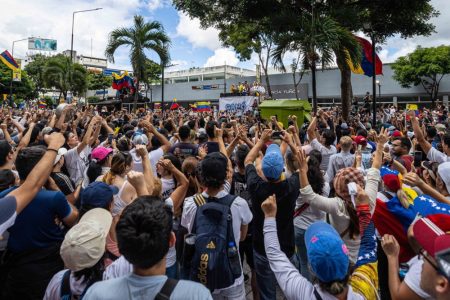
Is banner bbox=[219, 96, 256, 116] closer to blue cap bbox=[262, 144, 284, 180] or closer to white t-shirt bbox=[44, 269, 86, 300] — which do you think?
blue cap bbox=[262, 144, 284, 180]

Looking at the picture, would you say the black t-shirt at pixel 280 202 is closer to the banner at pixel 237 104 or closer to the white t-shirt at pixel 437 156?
the white t-shirt at pixel 437 156

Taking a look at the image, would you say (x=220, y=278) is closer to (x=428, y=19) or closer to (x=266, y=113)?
(x=266, y=113)

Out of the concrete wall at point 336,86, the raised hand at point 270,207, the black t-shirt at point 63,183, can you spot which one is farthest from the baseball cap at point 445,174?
the concrete wall at point 336,86

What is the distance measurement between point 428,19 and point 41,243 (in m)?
18.1

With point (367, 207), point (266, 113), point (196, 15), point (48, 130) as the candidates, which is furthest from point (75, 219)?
point (196, 15)

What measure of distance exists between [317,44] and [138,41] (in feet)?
33.8

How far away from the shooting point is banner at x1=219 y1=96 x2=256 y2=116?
62.7 ft

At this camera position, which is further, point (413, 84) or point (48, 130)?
point (413, 84)

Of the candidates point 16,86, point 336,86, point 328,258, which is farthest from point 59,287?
point 16,86

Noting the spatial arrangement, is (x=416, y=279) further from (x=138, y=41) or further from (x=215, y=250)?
(x=138, y=41)

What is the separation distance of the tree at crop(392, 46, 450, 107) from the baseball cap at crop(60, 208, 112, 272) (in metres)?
32.6

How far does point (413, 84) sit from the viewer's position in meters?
30.6

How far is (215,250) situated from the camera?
94.6 inches

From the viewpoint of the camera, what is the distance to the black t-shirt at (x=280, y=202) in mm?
2984
